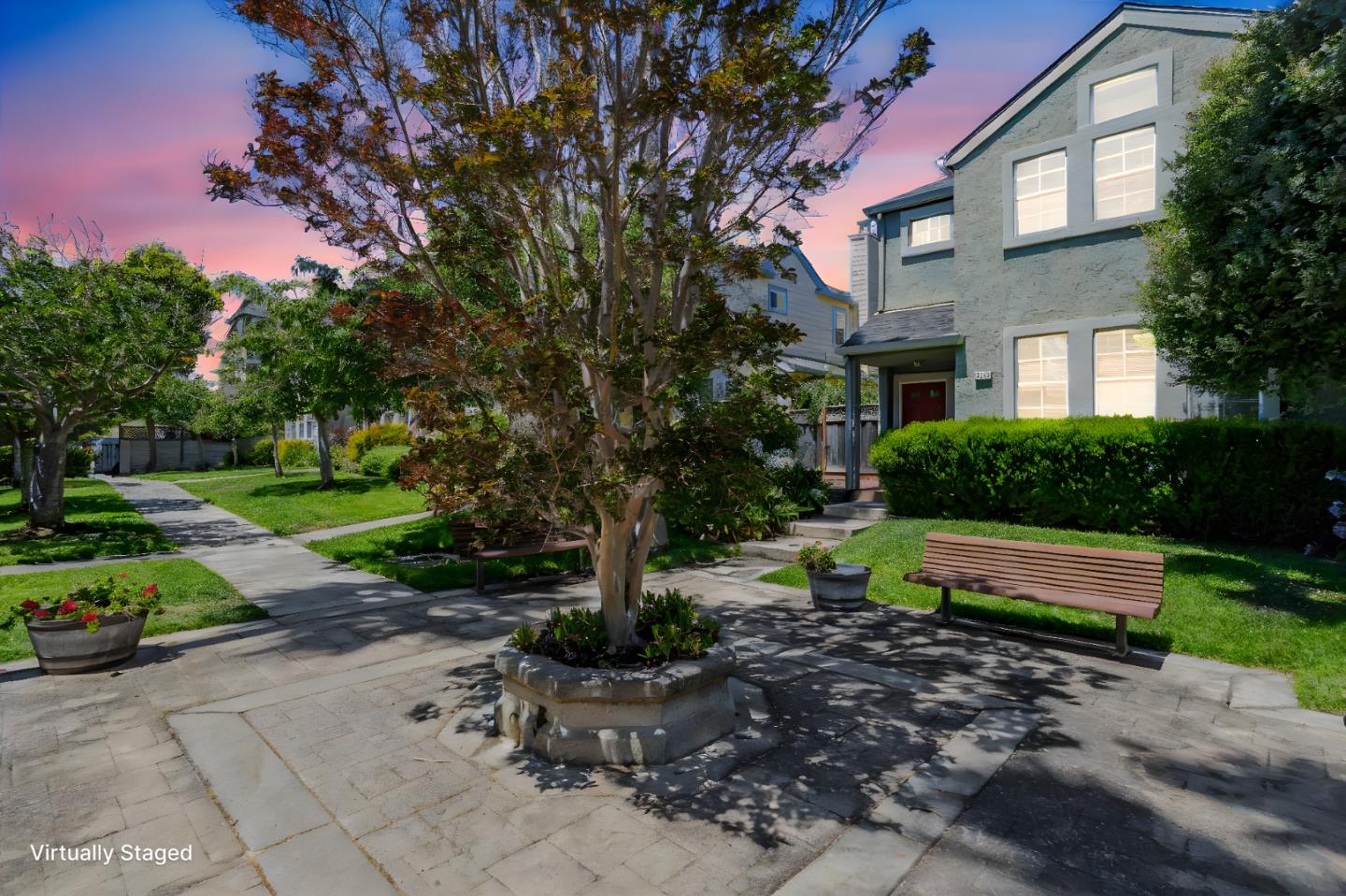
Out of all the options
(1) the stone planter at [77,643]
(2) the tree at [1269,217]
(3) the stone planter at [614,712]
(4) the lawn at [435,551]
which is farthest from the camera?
(4) the lawn at [435,551]

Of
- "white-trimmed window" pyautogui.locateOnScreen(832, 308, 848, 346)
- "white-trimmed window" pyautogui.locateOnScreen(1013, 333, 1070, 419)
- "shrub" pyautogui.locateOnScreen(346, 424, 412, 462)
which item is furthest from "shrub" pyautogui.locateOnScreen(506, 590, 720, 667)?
"shrub" pyautogui.locateOnScreen(346, 424, 412, 462)

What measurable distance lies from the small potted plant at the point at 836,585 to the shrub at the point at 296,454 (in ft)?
126

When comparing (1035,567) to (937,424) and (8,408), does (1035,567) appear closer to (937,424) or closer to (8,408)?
(937,424)

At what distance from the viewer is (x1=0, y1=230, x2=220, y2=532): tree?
12.1 metres

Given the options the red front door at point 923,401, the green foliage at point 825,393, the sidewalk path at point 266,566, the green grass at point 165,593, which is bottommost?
the sidewalk path at point 266,566

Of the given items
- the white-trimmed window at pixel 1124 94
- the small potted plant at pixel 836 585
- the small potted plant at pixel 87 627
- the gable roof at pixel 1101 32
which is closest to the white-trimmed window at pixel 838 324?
the gable roof at pixel 1101 32

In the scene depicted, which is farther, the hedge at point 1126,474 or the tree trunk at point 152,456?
the tree trunk at point 152,456

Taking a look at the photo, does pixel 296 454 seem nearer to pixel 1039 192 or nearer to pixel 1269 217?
pixel 1039 192

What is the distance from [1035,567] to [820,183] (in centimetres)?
479

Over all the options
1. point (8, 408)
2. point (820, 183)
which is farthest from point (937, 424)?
point (8, 408)

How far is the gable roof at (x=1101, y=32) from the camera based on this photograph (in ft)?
37.2

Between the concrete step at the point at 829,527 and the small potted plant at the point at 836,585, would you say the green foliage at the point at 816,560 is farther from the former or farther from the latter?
the concrete step at the point at 829,527

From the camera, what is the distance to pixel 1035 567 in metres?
7.37

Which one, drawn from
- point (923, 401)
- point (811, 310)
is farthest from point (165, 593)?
point (811, 310)
